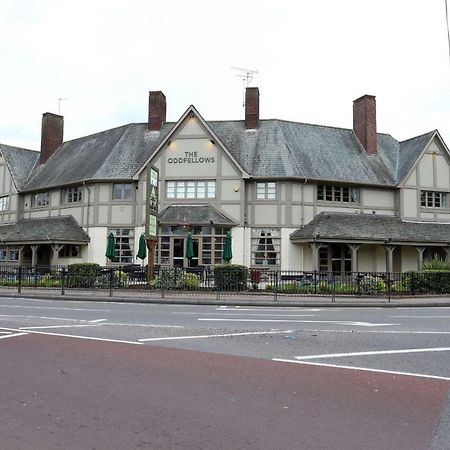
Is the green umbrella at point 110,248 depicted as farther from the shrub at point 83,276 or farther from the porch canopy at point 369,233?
the porch canopy at point 369,233

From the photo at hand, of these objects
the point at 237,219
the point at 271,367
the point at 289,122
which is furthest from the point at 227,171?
the point at 271,367

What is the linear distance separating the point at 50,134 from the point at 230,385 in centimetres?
3653

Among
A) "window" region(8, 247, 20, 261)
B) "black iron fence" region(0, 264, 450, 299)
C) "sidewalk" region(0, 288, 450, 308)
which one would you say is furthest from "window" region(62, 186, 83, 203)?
"sidewalk" region(0, 288, 450, 308)

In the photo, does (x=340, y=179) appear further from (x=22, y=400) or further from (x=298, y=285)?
(x=22, y=400)

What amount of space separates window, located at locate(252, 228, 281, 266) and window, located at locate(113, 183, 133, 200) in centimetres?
825

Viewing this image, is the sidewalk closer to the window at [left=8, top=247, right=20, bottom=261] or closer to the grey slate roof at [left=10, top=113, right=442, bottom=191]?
the grey slate roof at [left=10, top=113, right=442, bottom=191]

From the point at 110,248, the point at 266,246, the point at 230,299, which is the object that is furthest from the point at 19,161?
the point at 230,299

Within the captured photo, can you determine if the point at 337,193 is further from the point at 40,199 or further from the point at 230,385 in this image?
the point at 230,385

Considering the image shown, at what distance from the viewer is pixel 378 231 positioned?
97.0 feet

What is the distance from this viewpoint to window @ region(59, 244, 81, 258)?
32344mm

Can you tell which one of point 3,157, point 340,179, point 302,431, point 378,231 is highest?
point 3,157

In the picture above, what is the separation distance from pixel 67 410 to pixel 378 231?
26.8 metres

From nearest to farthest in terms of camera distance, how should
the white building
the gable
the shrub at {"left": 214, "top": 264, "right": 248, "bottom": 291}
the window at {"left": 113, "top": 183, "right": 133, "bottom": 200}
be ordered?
the shrub at {"left": 214, "top": 264, "right": 248, "bottom": 291} → the white building → the gable → the window at {"left": 113, "top": 183, "right": 133, "bottom": 200}

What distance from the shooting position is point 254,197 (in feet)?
100
